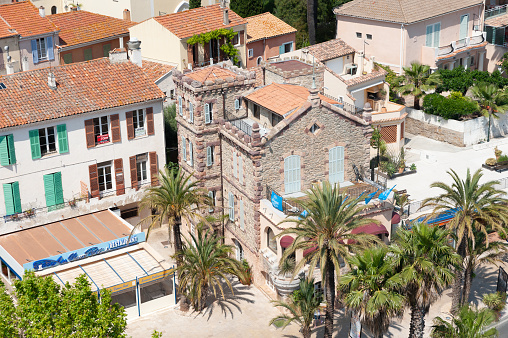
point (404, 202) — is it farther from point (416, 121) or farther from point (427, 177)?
point (416, 121)

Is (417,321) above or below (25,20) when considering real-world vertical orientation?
below

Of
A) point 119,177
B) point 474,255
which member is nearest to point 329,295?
point 474,255

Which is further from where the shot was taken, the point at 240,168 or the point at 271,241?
the point at 240,168

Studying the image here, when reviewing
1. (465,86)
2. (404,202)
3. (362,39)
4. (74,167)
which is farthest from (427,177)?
(74,167)

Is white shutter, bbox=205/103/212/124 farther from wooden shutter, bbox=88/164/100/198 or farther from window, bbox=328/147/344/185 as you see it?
wooden shutter, bbox=88/164/100/198

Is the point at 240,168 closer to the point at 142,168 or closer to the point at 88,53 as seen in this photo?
the point at 142,168

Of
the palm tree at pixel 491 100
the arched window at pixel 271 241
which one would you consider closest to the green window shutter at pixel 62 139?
the arched window at pixel 271 241

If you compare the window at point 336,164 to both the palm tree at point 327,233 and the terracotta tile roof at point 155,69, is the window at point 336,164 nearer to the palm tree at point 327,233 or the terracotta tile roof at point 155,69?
the palm tree at point 327,233
